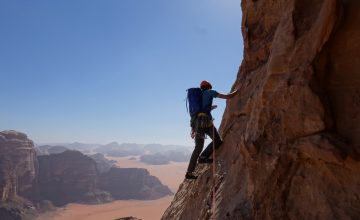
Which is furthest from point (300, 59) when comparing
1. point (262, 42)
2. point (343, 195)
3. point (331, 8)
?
point (262, 42)

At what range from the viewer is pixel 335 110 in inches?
182

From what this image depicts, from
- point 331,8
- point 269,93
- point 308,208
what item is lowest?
point 308,208

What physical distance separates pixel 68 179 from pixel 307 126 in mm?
80294

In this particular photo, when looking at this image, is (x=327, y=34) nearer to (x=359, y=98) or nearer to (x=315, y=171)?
(x=359, y=98)

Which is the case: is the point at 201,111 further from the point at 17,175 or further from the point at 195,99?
the point at 17,175

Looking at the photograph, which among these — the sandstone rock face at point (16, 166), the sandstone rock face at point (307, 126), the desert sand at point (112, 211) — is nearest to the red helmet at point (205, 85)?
the sandstone rock face at point (307, 126)

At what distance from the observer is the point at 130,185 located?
90562 millimetres

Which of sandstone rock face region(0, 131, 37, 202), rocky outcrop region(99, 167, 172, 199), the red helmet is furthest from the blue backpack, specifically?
rocky outcrop region(99, 167, 172, 199)

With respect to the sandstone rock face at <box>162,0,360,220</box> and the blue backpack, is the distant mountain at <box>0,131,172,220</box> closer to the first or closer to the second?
the blue backpack

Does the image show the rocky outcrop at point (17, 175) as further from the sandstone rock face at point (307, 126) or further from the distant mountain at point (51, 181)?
the sandstone rock face at point (307, 126)

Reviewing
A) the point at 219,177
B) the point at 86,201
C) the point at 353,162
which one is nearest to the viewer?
the point at 353,162

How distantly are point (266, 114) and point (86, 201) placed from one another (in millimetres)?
77146

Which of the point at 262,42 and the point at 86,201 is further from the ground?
the point at 262,42

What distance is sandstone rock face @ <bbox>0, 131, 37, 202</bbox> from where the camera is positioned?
62.5 metres
